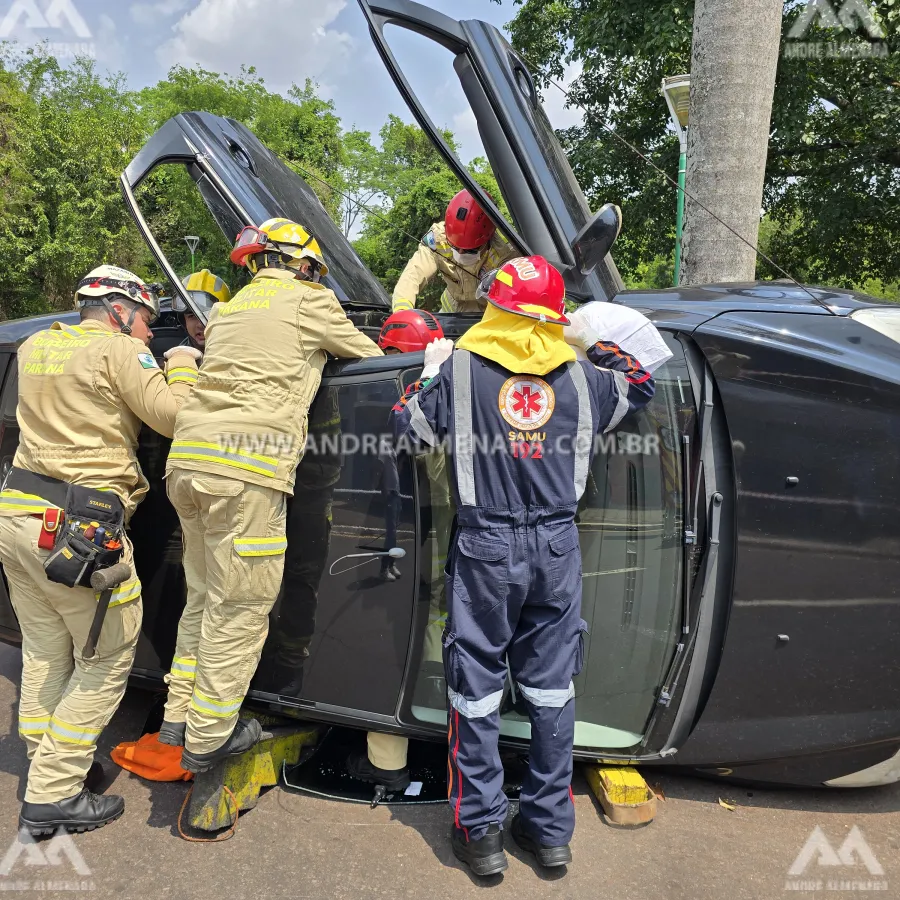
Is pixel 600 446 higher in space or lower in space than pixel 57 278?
lower

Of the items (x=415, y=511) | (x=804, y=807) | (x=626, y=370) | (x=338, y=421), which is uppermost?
(x=626, y=370)

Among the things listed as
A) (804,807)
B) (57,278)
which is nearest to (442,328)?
(804,807)

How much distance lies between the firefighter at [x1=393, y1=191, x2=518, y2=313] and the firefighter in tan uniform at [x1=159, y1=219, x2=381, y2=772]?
901 mm

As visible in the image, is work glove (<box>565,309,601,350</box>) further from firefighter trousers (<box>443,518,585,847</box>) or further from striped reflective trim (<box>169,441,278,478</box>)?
striped reflective trim (<box>169,441,278,478</box>)

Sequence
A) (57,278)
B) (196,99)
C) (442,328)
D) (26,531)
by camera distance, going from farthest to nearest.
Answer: (196,99) < (57,278) < (442,328) < (26,531)

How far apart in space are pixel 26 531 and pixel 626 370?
2.13 metres

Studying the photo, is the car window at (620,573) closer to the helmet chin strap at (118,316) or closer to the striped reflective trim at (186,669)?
the striped reflective trim at (186,669)

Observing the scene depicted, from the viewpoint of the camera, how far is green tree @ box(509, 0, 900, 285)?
9180 mm

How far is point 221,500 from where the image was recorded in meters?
2.42

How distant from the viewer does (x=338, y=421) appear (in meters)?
2.56

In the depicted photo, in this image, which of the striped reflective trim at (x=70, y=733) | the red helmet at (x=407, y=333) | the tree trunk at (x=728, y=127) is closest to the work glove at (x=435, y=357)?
the red helmet at (x=407, y=333)

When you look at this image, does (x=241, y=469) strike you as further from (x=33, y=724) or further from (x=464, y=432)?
(x=33, y=724)


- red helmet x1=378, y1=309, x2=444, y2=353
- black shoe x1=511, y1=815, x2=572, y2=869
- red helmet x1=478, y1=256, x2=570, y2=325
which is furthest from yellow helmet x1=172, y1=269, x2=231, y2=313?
black shoe x1=511, y1=815, x2=572, y2=869

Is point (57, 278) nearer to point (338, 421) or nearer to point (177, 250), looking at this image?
point (177, 250)
